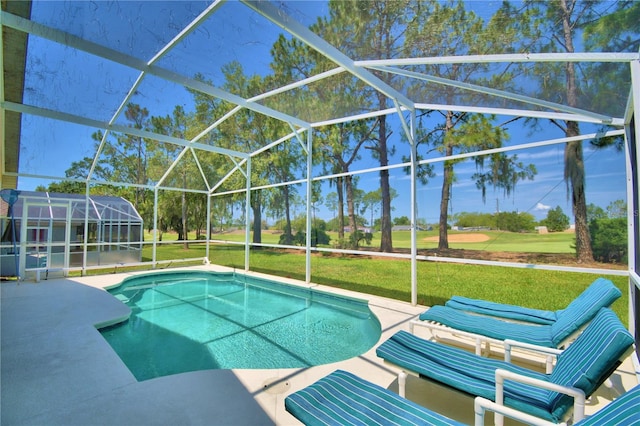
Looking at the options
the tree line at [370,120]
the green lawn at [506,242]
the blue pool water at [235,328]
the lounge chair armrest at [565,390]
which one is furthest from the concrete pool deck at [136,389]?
the tree line at [370,120]

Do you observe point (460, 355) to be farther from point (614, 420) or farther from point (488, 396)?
point (614, 420)

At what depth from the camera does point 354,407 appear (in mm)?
1910

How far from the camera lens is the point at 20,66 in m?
4.58

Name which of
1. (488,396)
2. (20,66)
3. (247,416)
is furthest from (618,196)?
(20,66)

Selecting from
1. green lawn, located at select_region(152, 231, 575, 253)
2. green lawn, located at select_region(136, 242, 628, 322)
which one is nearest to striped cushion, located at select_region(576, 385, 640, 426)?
green lawn, located at select_region(136, 242, 628, 322)

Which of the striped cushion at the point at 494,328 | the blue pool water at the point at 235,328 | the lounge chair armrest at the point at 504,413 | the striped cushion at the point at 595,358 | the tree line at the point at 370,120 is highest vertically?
the tree line at the point at 370,120

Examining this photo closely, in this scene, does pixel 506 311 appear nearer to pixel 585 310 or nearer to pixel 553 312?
pixel 553 312

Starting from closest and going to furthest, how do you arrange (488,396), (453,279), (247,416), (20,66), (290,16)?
(488,396) → (247,416) → (290,16) → (20,66) → (453,279)

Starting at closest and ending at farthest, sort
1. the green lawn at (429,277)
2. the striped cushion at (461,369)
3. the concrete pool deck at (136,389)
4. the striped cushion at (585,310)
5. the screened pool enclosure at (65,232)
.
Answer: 1. the striped cushion at (461,369)
2. the concrete pool deck at (136,389)
3. the striped cushion at (585,310)
4. the green lawn at (429,277)
5. the screened pool enclosure at (65,232)

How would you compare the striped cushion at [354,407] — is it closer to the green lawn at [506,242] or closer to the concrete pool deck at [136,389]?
the concrete pool deck at [136,389]

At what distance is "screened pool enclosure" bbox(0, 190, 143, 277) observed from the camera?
27.7 feet

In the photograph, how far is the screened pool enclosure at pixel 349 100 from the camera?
115 inches

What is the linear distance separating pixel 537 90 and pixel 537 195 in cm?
359

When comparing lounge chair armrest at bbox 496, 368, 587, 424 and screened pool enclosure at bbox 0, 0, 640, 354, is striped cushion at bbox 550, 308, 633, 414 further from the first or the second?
screened pool enclosure at bbox 0, 0, 640, 354
